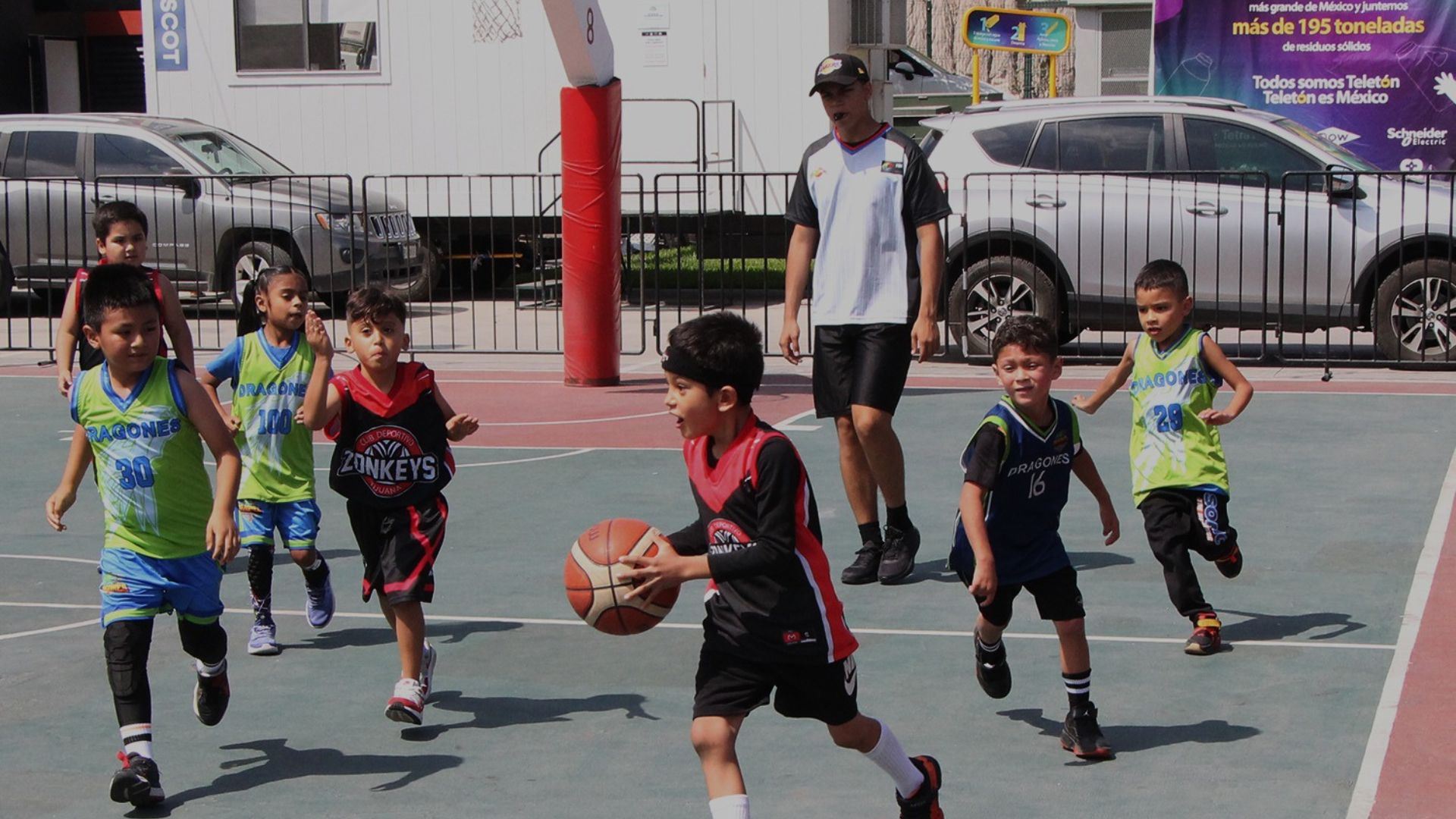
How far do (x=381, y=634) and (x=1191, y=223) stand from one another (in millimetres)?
8887

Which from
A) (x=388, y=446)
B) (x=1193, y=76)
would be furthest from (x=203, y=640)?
(x=1193, y=76)

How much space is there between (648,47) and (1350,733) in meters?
15.3

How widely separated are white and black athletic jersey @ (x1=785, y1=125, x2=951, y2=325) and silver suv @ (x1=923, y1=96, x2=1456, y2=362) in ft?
20.5


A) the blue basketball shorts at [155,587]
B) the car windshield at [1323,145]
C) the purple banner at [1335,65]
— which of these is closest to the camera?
the blue basketball shorts at [155,587]

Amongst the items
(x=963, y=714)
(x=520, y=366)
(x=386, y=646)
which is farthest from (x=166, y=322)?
(x=520, y=366)

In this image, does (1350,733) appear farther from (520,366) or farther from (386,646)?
(520,366)

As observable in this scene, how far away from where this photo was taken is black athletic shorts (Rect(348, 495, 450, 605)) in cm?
592

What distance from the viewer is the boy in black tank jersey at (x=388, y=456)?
19.6ft

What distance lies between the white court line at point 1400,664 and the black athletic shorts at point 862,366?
2.22 metres

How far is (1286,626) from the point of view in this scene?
6.95m

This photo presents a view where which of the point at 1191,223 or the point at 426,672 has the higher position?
the point at 1191,223

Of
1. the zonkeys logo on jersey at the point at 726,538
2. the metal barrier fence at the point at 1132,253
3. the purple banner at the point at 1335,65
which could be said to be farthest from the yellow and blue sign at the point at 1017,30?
the zonkeys logo on jersey at the point at 726,538

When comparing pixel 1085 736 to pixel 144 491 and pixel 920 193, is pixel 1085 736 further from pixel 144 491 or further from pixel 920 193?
pixel 920 193

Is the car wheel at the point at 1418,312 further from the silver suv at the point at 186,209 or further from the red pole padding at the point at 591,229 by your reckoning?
the silver suv at the point at 186,209
